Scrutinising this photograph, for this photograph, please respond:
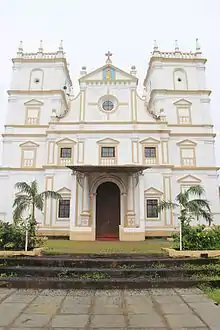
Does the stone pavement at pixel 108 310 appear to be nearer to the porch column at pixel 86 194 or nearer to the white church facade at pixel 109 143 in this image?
the white church facade at pixel 109 143

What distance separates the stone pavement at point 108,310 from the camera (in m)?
3.78

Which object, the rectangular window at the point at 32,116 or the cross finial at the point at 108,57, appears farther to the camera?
the cross finial at the point at 108,57

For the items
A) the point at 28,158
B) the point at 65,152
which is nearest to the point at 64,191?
the point at 65,152

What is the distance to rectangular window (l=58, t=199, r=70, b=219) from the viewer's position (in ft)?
59.5

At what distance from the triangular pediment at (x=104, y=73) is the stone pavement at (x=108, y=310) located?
17317 millimetres

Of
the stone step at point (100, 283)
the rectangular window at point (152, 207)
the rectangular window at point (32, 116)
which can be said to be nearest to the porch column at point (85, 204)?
Result: the rectangular window at point (152, 207)

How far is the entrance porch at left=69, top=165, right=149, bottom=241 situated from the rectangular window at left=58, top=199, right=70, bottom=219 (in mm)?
1294

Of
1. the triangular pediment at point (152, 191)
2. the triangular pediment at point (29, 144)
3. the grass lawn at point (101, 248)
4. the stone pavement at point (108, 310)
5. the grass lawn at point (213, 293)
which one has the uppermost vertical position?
the triangular pediment at point (29, 144)

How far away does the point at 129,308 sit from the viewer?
14.8ft

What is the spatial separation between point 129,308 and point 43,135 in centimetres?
1697

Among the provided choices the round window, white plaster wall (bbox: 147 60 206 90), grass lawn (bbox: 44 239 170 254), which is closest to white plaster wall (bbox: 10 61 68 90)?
the round window

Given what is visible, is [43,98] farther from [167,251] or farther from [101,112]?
[167,251]

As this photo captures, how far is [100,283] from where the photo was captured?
19.1ft

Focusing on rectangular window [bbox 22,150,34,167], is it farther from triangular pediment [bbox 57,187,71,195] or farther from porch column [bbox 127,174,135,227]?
porch column [bbox 127,174,135,227]
